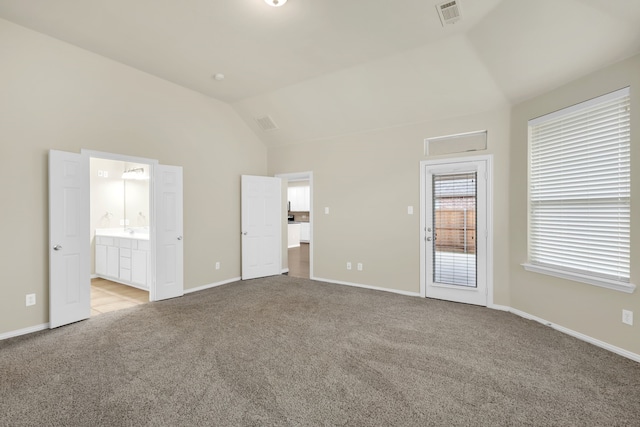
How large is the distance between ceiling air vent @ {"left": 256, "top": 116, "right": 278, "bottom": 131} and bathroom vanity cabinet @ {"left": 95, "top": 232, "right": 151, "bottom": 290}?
2785 millimetres

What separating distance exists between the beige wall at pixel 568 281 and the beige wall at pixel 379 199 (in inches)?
6.1

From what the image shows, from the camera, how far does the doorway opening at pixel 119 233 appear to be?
4809 mm

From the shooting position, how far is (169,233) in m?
4.59

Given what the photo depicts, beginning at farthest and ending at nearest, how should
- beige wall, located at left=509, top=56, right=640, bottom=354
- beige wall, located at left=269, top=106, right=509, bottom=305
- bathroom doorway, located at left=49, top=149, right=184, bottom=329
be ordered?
beige wall, located at left=269, top=106, right=509, bottom=305, bathroom doorway, located at left=49, top=149, right=184, bottom=329, beige wall, located at left=509, top=56, right=640, bottom=354

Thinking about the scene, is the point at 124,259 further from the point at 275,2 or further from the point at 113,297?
the point at 275,2

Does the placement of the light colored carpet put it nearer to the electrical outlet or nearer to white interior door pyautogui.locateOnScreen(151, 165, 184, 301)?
the electrical outlet

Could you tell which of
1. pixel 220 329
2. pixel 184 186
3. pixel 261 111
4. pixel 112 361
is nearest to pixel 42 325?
pixel 112 361

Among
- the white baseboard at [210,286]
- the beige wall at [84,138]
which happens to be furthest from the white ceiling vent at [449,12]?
the white baseboard at [210,286]

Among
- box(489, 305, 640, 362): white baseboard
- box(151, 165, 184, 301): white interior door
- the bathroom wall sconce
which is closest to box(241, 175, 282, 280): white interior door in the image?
box(151, 165, 184, 301): white interior door

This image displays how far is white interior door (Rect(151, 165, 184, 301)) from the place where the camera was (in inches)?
175

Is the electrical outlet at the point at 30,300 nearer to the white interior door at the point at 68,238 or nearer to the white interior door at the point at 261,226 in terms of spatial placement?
the white interior door at the point at 68,238

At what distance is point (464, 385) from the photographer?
2291mm

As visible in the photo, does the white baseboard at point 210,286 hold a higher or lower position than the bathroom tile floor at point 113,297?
higher

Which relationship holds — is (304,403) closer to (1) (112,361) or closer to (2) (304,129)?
(1) (112,361)
